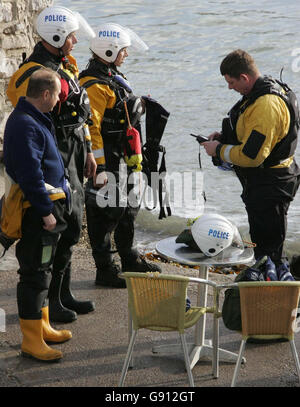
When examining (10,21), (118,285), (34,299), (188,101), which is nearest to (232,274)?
(118,285)

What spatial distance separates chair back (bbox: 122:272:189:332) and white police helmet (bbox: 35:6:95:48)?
2081 millimetres

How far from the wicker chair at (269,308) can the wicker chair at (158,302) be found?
33 centimetres

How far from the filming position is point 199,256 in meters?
5.35

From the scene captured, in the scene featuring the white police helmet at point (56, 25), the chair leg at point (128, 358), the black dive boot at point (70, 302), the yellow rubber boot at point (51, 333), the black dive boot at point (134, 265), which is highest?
the white police helmet at point (56, 25)

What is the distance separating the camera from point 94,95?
648cm

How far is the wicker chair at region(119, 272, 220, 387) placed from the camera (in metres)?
4.72

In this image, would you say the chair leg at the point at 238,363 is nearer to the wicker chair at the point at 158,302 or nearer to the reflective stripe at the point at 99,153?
the wicker chair at the point at 158,302

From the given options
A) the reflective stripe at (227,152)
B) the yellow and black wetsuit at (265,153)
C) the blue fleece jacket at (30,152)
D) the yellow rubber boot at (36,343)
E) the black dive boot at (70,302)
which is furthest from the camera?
the black dive boot at (70,302)

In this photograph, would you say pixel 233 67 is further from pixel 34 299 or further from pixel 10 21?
pixel 10 21

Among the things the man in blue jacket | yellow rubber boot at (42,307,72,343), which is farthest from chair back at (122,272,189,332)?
yellow rubber boot at (42,307,72,343)

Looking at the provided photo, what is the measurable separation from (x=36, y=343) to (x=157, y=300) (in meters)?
1.13

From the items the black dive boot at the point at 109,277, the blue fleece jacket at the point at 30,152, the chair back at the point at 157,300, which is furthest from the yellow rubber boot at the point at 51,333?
the black dive boot at the point at 109,277

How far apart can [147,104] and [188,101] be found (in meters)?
11.4

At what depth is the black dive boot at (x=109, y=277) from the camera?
6949 mm
